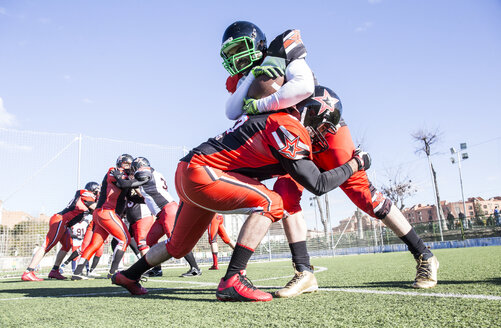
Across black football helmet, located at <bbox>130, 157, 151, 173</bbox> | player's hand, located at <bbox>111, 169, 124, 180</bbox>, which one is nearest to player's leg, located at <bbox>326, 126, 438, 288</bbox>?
black football helmet, located at <bbox>130, 157, 151, 173</bbox>

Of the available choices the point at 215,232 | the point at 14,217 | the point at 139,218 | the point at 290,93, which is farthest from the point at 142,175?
the point at 14,217


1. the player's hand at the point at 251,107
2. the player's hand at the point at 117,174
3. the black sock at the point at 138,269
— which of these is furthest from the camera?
the player's hand at the point at 117,174

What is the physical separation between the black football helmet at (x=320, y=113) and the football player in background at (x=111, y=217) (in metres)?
4.59

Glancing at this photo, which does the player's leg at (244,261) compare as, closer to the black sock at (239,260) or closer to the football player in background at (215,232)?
the black sock at (239,260)

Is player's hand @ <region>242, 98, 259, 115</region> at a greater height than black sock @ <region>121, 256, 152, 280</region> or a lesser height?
greater

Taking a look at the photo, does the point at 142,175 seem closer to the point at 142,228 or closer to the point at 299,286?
the point at 142,228

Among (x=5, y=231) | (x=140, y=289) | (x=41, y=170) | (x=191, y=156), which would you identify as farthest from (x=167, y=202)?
(x=5, y=231)

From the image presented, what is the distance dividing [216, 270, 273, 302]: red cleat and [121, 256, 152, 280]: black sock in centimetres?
85

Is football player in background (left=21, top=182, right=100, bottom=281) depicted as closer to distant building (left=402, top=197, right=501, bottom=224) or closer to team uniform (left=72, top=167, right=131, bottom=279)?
team uniform (left=72, top=167, right=131, bottom=279)

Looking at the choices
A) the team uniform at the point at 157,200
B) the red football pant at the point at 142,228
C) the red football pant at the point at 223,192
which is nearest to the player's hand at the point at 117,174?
the team uniform at the point at 157,200

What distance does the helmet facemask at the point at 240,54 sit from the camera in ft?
9.96

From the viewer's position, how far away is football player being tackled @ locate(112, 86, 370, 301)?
255cm

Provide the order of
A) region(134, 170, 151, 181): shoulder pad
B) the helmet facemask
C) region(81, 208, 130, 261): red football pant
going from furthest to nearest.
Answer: region(134, 170, 151, 181): shoulder pad < region(81, 208, 130, 261): red football pant < the helmet facemask

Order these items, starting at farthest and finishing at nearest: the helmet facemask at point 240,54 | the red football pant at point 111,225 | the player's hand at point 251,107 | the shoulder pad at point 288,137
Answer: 1. the red football pant at point 111,225
2. the helmet facemask at point 240,54
3. the player's hand at point 251,107
4. the shoulder pad at point 288,137
